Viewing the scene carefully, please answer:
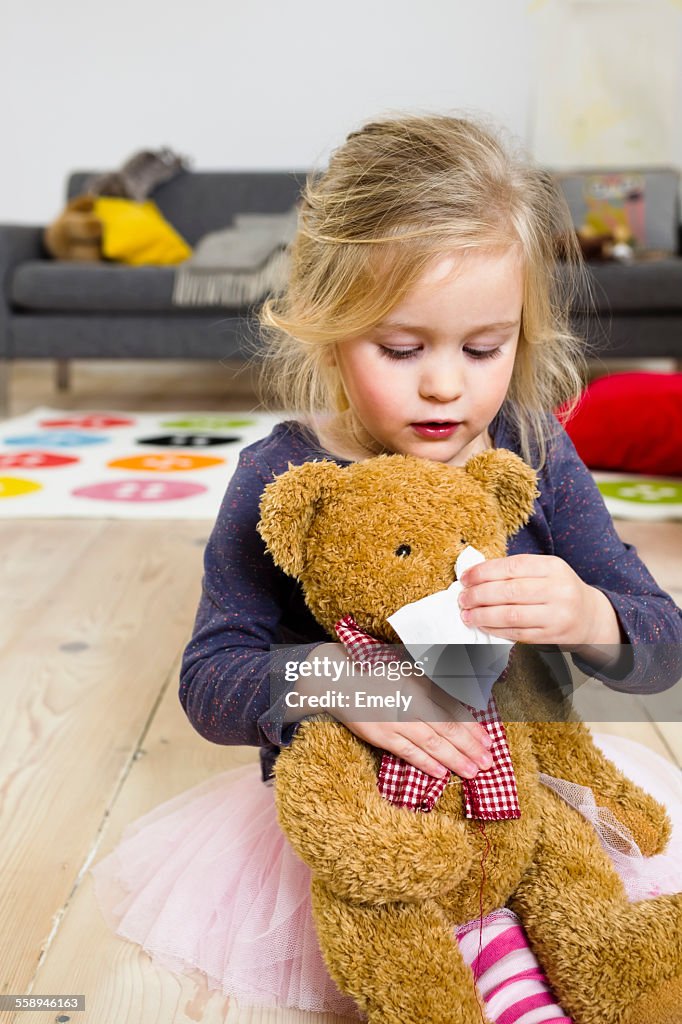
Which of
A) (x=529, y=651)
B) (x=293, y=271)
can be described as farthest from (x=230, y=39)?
(x=529, y=651)

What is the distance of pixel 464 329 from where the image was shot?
0.69 meters

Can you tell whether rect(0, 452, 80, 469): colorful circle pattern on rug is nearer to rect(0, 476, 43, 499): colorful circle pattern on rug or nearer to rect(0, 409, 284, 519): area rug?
rect(0, 409, 284, 519): area rug

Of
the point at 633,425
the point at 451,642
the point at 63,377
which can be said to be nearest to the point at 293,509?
the point at 451,642

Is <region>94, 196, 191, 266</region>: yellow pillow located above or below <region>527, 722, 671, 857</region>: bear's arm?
above

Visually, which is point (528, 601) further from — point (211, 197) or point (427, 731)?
point (211, 197)

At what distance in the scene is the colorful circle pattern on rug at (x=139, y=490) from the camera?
216 centimetres

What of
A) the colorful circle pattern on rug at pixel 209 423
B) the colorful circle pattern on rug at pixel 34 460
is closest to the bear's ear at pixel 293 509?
the colorful circle pattern on rug at pixel 34 460

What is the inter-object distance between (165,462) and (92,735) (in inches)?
59.8

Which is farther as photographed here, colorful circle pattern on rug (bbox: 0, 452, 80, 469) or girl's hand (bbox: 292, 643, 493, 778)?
colorful circle pattern on rug (bbox: 0, 452, 80, 469)

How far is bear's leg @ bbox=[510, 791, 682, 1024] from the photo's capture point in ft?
1.94

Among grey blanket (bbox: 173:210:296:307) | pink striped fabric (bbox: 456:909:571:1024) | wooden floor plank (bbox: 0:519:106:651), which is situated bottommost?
wooden floor plank (bbox: 0:519:106:651)

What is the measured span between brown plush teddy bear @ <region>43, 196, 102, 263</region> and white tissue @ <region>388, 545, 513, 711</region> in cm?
320

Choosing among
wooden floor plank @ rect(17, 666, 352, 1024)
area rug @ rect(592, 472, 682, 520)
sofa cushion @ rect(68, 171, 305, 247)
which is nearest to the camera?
wooden floor plank @ rect(17, 666, 352, 1024)

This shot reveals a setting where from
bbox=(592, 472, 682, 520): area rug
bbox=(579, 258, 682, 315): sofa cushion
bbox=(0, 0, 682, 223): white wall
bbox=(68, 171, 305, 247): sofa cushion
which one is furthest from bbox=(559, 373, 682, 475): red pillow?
bbox=(0, 0, 682, 223): white wall
